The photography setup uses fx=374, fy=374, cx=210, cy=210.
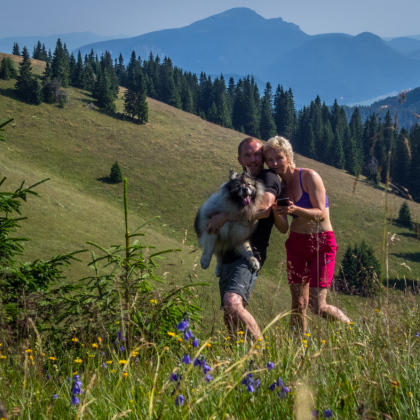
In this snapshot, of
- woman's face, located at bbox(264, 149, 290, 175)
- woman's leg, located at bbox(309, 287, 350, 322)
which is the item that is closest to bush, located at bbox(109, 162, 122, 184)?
woman's face, located at bbox(264, 149, 290, 175)

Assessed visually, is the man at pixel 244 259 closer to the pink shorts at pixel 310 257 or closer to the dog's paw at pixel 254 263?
the dog's paw at pixel 254 263

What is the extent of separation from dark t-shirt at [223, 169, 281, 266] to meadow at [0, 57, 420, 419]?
1.29ft

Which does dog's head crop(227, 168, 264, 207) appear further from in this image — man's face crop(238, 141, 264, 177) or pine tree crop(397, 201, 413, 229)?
pine tree crop(397, 201, 413, 229)

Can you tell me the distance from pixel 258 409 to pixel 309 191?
280cm

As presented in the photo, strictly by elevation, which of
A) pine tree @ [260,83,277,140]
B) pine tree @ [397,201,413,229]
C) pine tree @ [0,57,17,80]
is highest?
pine tree @ [0,57,17,80]

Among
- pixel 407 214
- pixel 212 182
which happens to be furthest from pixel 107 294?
pixel 407 214

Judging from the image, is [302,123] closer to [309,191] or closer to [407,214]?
[407,214]

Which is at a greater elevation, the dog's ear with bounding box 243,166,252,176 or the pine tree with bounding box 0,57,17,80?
the pine tree with bounding box 0,57,17,80

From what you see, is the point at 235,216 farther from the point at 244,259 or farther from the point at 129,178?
the point at 129,178

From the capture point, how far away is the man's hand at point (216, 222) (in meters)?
4.46

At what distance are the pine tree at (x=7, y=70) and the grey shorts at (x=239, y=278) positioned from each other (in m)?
75.1

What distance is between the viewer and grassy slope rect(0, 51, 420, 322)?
30.3 m

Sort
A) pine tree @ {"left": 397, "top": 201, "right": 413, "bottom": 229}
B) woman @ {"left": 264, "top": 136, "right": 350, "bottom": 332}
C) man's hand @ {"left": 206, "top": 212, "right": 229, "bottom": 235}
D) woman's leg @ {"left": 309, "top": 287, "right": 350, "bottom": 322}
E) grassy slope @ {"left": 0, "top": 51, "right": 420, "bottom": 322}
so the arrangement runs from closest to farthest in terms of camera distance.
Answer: woman's leg @ {"left": 309, "top": 287, "right": 350, "bottom": 322}, woman @ {"left": 264, "top": 136, "right": 350, "bottom": 332}, man's hand @ {"left": 206, "top": 212, "right": 229, "bottom": 235}, grassy slope @ {"left": 0, "top": 51, "right": 420, "bottom": 322}, pine tree @ {"left": 397, "top": 201, "right": 413, "bottom": 229}

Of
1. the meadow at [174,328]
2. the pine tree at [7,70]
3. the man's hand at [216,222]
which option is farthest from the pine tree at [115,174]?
the man's hand at [216,222]
